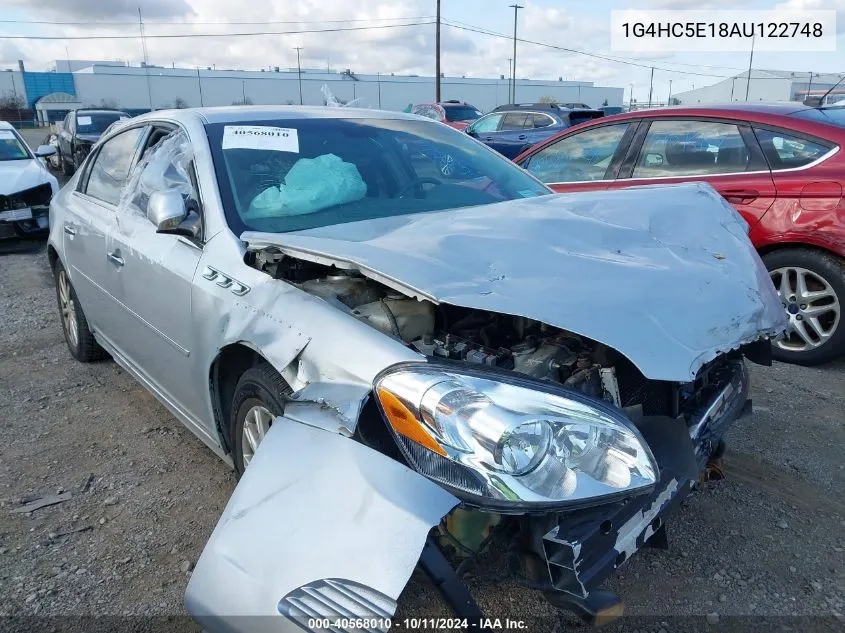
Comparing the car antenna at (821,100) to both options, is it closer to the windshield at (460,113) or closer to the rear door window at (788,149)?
the rear door window at (788,149)

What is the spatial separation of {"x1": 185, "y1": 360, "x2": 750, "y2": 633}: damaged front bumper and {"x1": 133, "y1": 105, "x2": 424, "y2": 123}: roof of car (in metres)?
1.81

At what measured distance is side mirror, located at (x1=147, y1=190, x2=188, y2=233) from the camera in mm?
2463

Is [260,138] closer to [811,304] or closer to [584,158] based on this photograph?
[584,158]

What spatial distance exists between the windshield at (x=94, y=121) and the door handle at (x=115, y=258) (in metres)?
13.9

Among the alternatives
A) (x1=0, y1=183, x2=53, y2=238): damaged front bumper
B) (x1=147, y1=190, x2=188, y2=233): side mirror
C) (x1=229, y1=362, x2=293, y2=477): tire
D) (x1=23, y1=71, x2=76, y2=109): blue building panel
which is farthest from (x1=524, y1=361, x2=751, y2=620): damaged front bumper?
(x1=23, y1=71, x2=76, y2=109): blue building panel

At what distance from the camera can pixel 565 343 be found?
2031mm

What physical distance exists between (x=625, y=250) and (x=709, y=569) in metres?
1.17

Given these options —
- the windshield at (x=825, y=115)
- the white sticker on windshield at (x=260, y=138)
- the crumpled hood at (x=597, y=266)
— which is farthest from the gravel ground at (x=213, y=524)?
the windshield at (x=825, y=115)

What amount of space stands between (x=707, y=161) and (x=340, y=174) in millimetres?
2975

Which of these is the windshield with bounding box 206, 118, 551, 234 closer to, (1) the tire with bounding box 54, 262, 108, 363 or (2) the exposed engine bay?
(2) the exposed engine bay

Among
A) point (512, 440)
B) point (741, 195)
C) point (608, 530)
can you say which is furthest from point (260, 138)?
point (741, 195)

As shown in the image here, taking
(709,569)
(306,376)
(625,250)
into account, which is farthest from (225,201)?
(709,569)

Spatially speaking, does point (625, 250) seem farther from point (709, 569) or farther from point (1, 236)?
point (1, 236)

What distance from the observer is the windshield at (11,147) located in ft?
30.2
